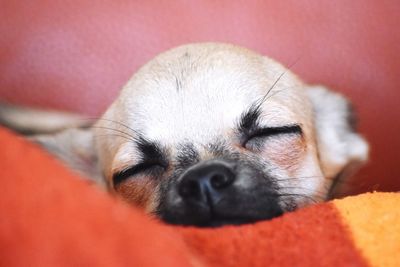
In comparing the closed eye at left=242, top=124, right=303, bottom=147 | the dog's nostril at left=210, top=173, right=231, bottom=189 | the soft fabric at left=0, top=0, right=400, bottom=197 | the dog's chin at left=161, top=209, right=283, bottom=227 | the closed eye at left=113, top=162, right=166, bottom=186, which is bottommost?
the closed eye at left=113, top=162, right=166, bottom=186

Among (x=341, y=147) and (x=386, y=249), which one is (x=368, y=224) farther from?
(x=341, y=147)

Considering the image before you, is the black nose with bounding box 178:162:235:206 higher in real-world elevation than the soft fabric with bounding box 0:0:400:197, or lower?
lower

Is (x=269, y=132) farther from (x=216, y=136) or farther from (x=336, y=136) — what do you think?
(x=336, y=136)

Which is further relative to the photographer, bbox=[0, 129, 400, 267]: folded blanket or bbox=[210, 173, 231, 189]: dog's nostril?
bbox=[210, 173, 231, 189]: dog's nostril

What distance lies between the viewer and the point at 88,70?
1778 millimetres

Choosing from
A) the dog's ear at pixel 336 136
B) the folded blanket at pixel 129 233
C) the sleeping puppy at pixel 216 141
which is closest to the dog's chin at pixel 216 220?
the sleeping puppy at pixel 216 141

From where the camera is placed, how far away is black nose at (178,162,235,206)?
0.96m

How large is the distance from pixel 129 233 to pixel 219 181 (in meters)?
0.45

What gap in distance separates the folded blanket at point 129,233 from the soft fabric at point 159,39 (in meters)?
0.99

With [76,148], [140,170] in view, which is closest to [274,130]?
[140,170]

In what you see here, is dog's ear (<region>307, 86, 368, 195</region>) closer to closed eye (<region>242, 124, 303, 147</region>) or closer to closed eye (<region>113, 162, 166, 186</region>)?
closed eye (<region>242, 124, 303, 147</region>)

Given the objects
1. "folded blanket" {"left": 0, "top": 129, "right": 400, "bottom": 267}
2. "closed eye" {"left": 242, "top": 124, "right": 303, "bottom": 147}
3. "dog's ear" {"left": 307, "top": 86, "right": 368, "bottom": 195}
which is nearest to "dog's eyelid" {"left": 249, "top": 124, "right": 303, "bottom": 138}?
"closed eye" {"left": 242, "top": 124, "right": 303, "bottom": 147}

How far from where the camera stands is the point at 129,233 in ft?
1.72

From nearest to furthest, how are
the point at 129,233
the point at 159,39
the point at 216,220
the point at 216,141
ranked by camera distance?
the point at 129,233
the point at 216,220
the point at 216,141
the point at 159,39
